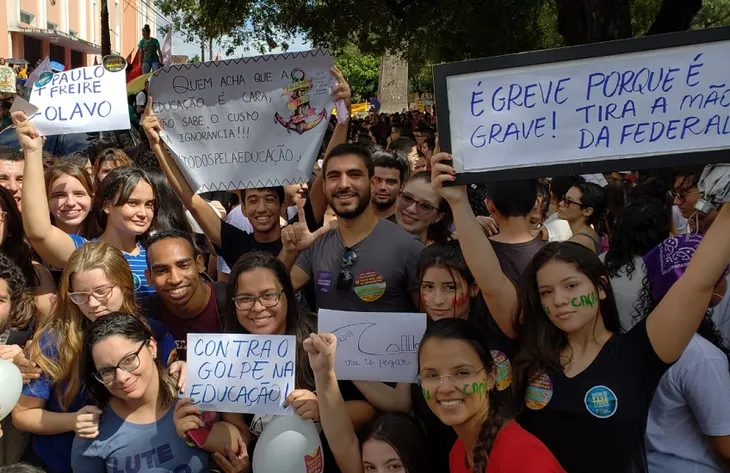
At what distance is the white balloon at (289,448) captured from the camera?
2.48 m

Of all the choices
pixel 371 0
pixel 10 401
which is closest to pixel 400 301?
pixel 10 401

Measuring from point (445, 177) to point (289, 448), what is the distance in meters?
1.12

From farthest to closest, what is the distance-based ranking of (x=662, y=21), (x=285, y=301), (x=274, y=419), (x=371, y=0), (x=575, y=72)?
1. (x=371, y=0)
2. (x=662, y=21)
3. (x=285, y=301)
4. (x=274, y=419)
5. (x=575, y=72)

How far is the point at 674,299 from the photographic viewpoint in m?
2.21

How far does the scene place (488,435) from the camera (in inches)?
86.2

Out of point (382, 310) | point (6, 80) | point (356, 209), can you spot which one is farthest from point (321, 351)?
point (6, 80)

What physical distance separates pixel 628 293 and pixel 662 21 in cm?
1027

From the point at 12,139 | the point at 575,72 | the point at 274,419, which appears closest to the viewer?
the point at 575,72

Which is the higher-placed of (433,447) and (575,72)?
(575,72)

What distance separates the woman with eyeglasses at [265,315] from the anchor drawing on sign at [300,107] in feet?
3.86

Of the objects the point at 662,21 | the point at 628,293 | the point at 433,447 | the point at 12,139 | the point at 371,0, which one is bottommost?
the point at 433,447

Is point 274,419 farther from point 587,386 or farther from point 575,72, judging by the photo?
point 575,72

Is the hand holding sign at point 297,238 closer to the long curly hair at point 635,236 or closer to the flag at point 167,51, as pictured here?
the long curly hair at point 635,236

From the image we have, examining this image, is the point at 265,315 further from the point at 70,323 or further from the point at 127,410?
the point at 70,323
